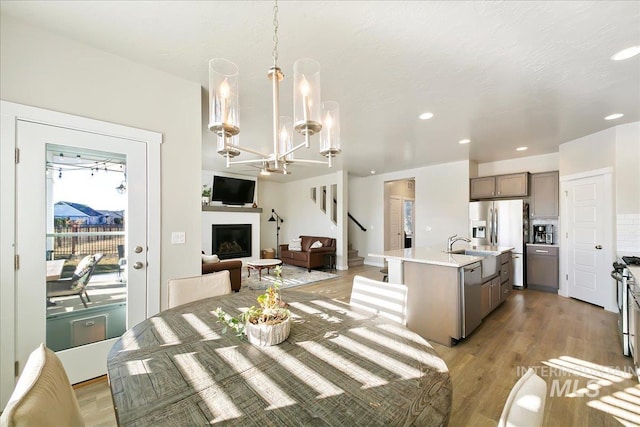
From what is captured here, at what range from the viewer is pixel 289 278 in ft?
19.0

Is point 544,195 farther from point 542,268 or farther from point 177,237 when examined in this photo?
point 177,237

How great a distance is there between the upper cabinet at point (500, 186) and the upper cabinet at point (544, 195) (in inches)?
6.1

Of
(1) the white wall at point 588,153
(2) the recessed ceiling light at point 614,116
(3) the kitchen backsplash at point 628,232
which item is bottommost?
(3) the kitchen backsplash at point 628,232

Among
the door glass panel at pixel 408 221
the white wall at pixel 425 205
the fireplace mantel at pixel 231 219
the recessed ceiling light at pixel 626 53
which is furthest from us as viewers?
the door glass panel at pixel 408 221

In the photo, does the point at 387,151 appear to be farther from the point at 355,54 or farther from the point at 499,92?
the point at 355,54

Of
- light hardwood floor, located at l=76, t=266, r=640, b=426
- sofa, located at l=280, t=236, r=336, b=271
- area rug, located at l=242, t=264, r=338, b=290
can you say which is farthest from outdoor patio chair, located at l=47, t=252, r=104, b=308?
sofa, located at l=280, t=236, r=336, b=271

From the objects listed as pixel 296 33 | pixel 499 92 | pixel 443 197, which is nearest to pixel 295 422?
pixel 296 33

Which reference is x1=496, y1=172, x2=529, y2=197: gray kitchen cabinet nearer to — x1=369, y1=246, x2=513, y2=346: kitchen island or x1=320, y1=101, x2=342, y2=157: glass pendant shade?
x1=369, y1=246, x2=513, y2=346: kitchen island

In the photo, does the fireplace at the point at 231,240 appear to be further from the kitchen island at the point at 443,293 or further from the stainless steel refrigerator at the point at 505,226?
the stainless steel refrigerator at the point at 505,226

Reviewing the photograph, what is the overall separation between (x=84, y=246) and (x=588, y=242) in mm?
6343

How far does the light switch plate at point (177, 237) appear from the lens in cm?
244

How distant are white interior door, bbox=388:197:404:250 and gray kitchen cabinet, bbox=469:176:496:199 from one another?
2380mm

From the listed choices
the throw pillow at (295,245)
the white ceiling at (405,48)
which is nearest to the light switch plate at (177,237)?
the white ceiling at (405,48)

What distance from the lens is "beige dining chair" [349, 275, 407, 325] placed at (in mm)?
1656
